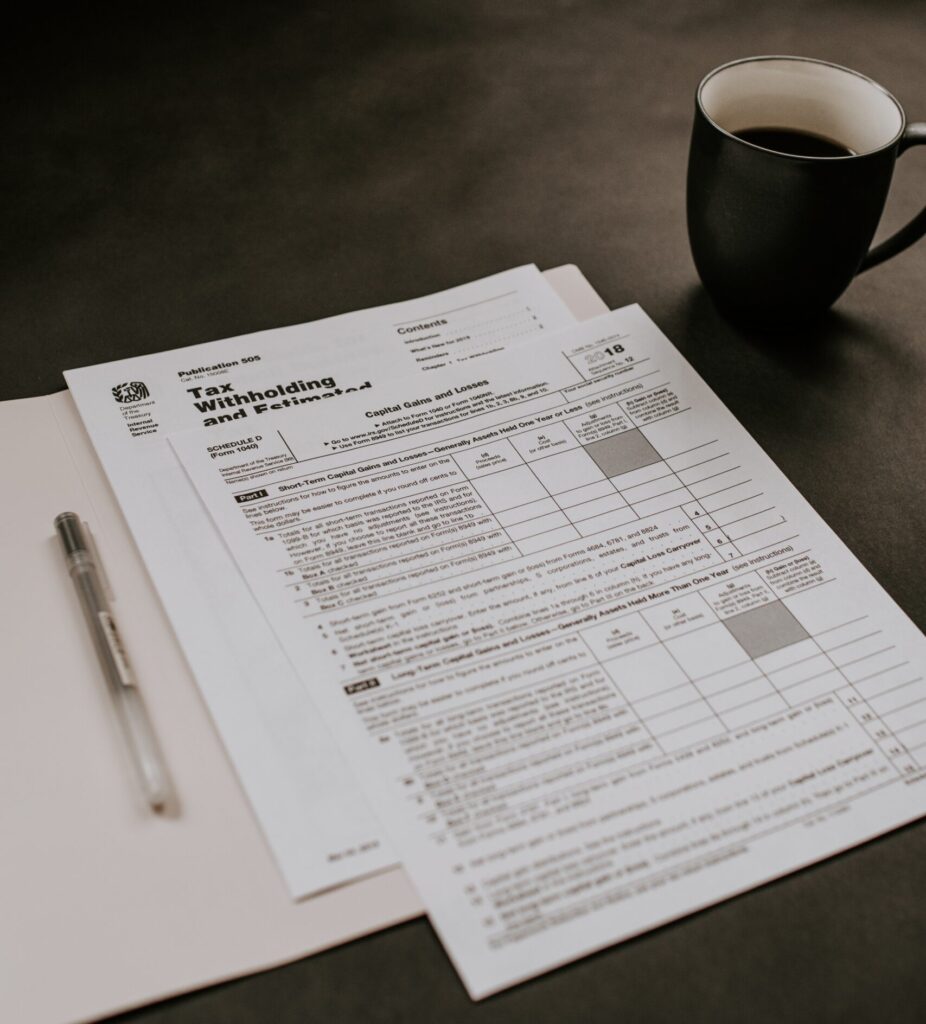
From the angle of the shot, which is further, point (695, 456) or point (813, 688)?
point (695, 456)

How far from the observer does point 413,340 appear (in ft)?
2.37

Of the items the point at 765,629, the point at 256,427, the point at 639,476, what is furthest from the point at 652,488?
the point at 256,427

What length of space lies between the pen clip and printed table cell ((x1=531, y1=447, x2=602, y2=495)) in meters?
0.24

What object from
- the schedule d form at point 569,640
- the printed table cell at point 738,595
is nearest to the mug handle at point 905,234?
the schedule d form at point 569,640

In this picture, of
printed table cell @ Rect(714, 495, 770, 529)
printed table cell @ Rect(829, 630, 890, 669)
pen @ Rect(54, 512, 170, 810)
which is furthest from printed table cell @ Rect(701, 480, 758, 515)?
pen @ Rect(54, 512, 170, 810)

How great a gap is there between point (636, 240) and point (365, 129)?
0.82 ft

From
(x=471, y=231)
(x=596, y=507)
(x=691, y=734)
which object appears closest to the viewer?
(x=691, y=734)

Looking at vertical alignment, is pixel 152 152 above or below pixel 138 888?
above

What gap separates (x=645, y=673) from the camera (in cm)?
53

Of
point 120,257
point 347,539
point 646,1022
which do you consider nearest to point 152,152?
point 120,257

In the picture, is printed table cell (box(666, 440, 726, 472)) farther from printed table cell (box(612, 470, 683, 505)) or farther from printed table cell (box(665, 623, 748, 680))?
printed table cell (box(665, 623, 748, 680))

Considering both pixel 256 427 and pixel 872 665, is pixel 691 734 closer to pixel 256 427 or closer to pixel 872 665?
pixel 872 665

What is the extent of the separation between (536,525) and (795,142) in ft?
1.01

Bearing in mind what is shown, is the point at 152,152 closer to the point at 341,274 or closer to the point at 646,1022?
the point at 341,274
